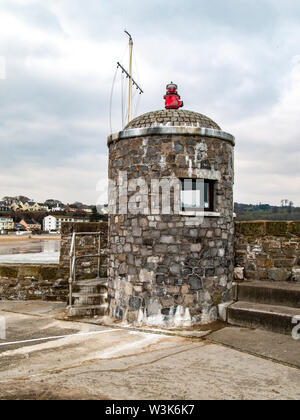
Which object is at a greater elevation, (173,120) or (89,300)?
(173,120)

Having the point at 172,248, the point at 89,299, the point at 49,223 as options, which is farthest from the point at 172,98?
the point at 49,223

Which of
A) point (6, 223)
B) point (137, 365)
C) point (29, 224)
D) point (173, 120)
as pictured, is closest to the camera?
point (137, 365)

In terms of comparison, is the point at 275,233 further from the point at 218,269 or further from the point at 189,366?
the point at 189,366

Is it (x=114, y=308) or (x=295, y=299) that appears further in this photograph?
(x=114, y=308)

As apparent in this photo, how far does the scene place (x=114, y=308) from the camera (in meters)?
7.25

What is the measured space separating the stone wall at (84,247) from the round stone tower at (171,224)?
2307 millimetres

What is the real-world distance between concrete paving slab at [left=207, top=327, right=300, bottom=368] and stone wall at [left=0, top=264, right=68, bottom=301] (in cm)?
465

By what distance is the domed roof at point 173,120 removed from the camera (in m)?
7.01

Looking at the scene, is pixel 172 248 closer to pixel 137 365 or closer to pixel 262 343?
pixel 262 343

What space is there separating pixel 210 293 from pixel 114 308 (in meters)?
1.85

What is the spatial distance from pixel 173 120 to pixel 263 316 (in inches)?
148

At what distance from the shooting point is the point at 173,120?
277 inches

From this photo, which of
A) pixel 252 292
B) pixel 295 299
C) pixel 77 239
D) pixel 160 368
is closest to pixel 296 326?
pixel 295 299

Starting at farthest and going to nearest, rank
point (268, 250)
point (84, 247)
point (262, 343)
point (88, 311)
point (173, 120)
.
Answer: point (84, 247), point (268, 250), point (88, 311), point (173, 120), point (262, 343)
